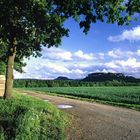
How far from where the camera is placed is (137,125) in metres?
18.7

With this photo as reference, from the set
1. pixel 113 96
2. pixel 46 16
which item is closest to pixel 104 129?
pixel 46 16

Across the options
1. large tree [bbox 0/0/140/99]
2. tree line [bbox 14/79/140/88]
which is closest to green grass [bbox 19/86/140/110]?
large tree [bbox 0/0/140/99]

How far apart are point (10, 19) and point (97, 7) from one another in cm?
496

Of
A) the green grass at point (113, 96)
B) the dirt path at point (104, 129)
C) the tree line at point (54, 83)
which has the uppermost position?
the tree line at point (54, 83)

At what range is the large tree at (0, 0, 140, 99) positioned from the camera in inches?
862

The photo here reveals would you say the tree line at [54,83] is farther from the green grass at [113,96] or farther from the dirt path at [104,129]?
the dirt path at [104,129]

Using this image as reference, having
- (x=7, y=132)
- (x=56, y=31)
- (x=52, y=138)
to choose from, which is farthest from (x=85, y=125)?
(x=56, y=31)

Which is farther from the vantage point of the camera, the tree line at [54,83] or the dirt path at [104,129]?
the tree line at [54,83]

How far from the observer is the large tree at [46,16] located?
21883mm

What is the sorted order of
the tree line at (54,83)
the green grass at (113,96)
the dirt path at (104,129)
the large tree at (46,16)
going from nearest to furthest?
the dirt path at (104,129), the large tree at (46,16), the green grass at (113,96), the tree line at (54,83)

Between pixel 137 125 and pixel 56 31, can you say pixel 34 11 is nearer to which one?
pixel 56 31

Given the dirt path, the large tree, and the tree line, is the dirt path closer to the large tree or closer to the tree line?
the large tree

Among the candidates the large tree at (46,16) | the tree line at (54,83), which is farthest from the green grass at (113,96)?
the tree line at (54,83)

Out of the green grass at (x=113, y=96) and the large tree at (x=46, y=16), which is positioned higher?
the large tree at (x=46, y=16)
